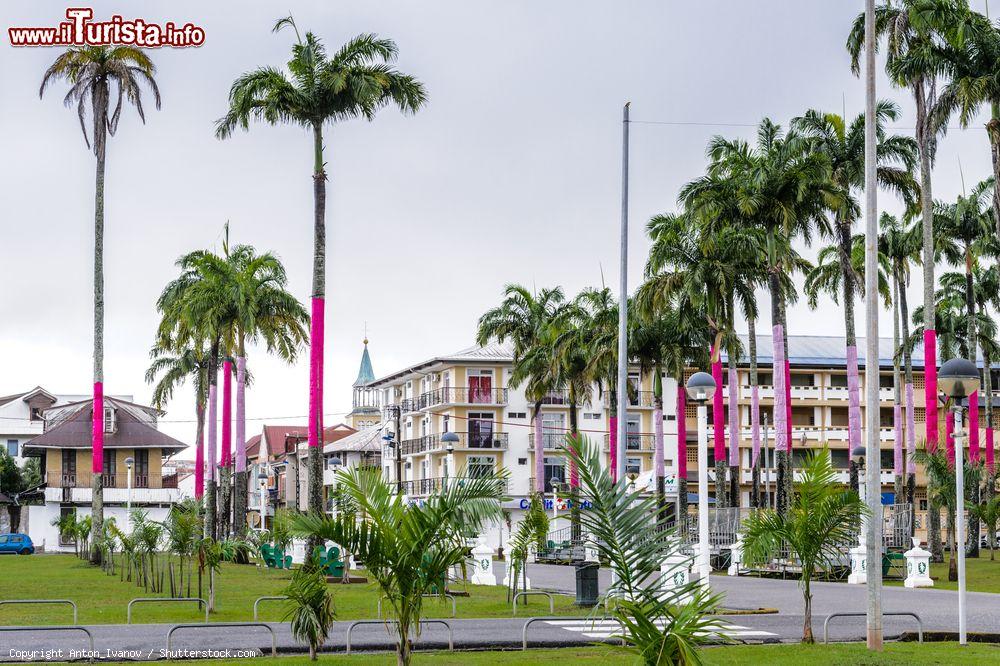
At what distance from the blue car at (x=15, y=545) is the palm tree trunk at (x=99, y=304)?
22928 millimetres

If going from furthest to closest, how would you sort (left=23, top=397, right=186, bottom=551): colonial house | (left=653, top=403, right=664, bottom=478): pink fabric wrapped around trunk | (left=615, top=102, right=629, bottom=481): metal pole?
(left=23, top=397, right=186, bottom=551): colonial house → (left=653, top=403, right=664, bottom=478): pink fabric wrapped around trunk → (left=615, top=102, right=629, bottom=481): metal pole

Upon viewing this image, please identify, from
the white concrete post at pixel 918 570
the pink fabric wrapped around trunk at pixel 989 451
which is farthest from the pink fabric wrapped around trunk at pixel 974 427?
the white concrete post at pixel 918 570

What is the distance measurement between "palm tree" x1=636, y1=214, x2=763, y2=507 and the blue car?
36677mm

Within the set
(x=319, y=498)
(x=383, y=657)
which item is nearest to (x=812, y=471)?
(x=383, y=657)

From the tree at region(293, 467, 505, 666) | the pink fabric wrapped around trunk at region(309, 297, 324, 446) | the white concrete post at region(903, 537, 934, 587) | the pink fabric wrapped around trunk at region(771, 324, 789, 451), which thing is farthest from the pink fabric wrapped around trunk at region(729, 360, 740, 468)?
the tree at region(293, 467, 505, 666)

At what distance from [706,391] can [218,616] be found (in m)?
10.1

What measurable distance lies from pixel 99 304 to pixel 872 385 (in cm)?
3361

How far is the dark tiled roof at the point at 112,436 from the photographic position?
75438 millimetres

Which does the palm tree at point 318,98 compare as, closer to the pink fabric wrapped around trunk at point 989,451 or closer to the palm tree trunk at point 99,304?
the palm tree trunk at point 99,304

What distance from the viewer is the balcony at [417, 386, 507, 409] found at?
280 feet

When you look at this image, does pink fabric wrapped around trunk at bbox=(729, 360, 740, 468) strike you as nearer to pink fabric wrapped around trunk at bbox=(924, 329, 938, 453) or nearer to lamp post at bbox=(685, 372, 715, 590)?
pink fabric wrapped around trunk at bbox=(924, 329, 938, 453)

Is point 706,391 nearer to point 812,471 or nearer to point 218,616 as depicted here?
point 812,471

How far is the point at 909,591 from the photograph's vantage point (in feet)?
110

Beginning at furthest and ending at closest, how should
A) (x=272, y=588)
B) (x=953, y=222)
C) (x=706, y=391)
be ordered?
(x=953, y=222)
(x=272, y=588)
(x=706, y=391)
